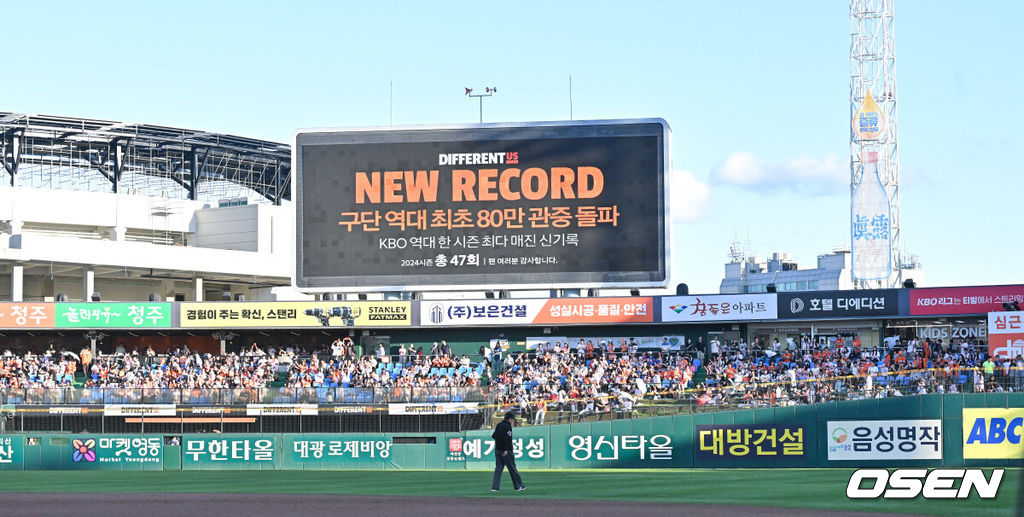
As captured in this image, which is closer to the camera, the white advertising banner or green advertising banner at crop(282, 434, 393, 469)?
green advertising banner at crop(282, 434, 393, 469)

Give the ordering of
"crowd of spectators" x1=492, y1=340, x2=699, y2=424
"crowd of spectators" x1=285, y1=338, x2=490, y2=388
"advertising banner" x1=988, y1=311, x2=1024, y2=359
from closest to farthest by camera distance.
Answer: "crowd of spectators" x1=492, y1=340, x2=699, y2=424, "advertising banner" x1=988, y1=311, x2=1024, y2=359, "crowd of spectators" x1=285, y1=338, x2=490, y2=388

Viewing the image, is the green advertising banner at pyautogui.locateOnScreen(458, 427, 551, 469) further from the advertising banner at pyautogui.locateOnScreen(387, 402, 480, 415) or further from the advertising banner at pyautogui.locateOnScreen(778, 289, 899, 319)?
the advertising banner at pyautogui.locateOnScreen(778, 289, 899, 319)

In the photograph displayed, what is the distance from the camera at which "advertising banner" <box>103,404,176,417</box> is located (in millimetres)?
35000

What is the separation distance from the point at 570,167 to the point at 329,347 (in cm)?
1212

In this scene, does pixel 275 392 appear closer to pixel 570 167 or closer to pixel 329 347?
pixel 329 347

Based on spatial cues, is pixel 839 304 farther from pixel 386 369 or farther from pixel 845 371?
pixel 386 369

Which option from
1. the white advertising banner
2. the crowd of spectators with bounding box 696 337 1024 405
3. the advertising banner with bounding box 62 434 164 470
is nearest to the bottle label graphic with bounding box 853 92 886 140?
the crowd of spectators with bounding box 696 337 1024 405

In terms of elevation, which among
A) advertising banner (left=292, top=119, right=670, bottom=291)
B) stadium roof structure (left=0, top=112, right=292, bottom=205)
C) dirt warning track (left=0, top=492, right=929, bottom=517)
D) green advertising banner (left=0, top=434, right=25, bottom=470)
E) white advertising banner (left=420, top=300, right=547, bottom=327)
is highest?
stadium roof structure (left=0, top=112, right=292, bottom=205)

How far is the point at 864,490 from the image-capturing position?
20688 millimetres

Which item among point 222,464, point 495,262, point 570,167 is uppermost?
point 570,167

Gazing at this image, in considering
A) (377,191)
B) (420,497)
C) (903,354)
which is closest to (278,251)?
(377,191)

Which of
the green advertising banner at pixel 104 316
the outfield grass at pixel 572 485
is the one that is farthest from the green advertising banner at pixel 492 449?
the green advertising banner at pixel 104 316

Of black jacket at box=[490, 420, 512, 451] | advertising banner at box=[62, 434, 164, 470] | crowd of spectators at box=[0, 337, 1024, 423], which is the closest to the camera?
black jacket at box=[490, 420, 512, 451]

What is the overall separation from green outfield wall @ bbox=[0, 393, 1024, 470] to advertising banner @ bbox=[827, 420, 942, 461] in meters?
0.02
